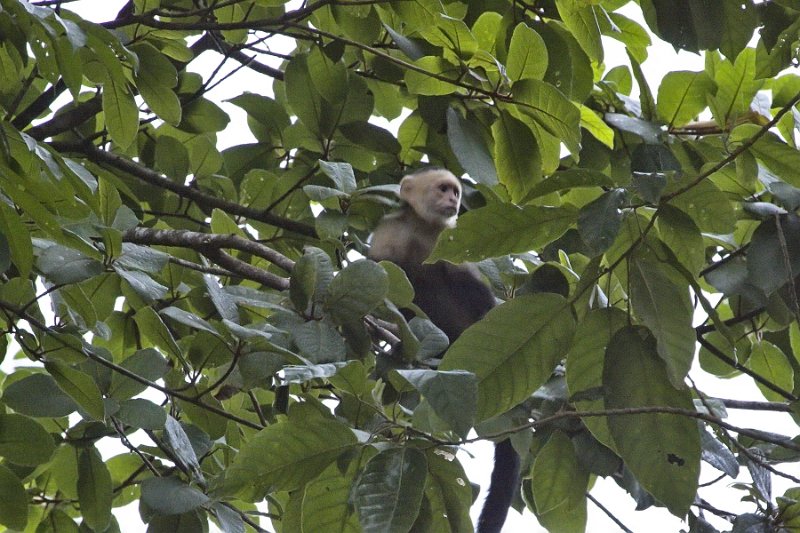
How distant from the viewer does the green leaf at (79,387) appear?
186cm

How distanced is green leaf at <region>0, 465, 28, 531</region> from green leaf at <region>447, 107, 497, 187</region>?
1.27 meters

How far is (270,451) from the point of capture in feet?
5.30

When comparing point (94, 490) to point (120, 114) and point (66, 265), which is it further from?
point (120, 114)

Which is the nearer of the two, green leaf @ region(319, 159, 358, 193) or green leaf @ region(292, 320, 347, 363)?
green leaf @ region(292, 320, 347, 363)

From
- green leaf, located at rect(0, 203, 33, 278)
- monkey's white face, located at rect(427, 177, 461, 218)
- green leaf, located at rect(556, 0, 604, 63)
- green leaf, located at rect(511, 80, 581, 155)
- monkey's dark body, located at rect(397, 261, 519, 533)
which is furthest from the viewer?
monkey's white face, located at rect(427, 177, 461, 218)

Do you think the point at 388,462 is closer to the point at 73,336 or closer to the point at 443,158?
the point at 73,336

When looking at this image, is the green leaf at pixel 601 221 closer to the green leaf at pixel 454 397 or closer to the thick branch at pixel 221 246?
the green leaf at pixel 454 397

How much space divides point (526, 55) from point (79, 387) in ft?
3.86

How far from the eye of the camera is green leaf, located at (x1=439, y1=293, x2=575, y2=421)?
4.83ft

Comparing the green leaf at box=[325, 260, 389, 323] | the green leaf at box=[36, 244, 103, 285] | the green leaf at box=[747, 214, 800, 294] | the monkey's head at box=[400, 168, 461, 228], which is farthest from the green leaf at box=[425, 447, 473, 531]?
the monkey's head at box=[400, 168, 461, 228]

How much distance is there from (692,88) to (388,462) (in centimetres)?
172

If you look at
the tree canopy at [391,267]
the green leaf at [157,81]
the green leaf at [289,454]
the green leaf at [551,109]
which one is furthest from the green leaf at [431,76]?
the green leaf at [289,454]

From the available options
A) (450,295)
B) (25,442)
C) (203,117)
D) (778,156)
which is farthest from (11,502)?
(450,295)

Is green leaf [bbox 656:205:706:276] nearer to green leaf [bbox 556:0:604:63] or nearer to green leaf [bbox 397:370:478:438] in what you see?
green leaf [bbox 397:370:478:438]
